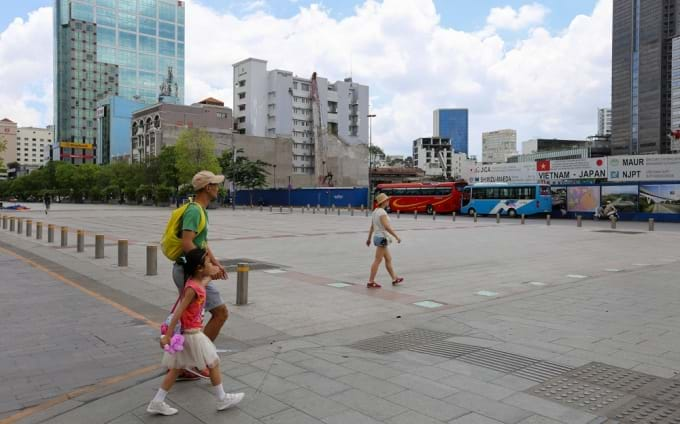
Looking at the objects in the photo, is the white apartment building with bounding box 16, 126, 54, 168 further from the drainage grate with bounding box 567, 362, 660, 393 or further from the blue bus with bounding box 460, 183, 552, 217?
the drainage grate with bounding box 567, 362, 660, 393

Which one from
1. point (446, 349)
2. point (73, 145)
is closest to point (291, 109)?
point (73, 145)

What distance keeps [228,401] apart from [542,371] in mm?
2876

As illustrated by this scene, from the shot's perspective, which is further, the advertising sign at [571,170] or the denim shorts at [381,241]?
the advertising sign at [571,170]

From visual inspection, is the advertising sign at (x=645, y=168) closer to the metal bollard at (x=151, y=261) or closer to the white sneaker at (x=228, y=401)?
the metal bollard at (x=151, y=261)

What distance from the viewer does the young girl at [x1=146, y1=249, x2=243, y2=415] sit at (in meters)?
3.95

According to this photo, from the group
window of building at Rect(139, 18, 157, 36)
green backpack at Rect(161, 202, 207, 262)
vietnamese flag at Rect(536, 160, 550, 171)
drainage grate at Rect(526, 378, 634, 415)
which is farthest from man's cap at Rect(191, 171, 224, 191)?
window of building at Rect(139, 18, 157, 36)

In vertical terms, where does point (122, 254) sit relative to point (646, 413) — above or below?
above

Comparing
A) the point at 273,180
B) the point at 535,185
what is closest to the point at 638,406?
the point at 535,185

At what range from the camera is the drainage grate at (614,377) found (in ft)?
15.2

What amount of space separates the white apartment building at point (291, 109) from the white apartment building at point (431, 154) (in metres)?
62.1

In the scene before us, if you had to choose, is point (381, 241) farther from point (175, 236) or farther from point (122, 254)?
point (122, 254)

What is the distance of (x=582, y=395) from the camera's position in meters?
4.38

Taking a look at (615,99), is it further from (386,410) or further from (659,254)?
(386,410)

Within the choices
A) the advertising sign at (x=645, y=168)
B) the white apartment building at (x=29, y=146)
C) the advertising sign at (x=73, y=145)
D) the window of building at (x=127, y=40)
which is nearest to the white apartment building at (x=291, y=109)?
the advertising sign at (x=73, y=145)
